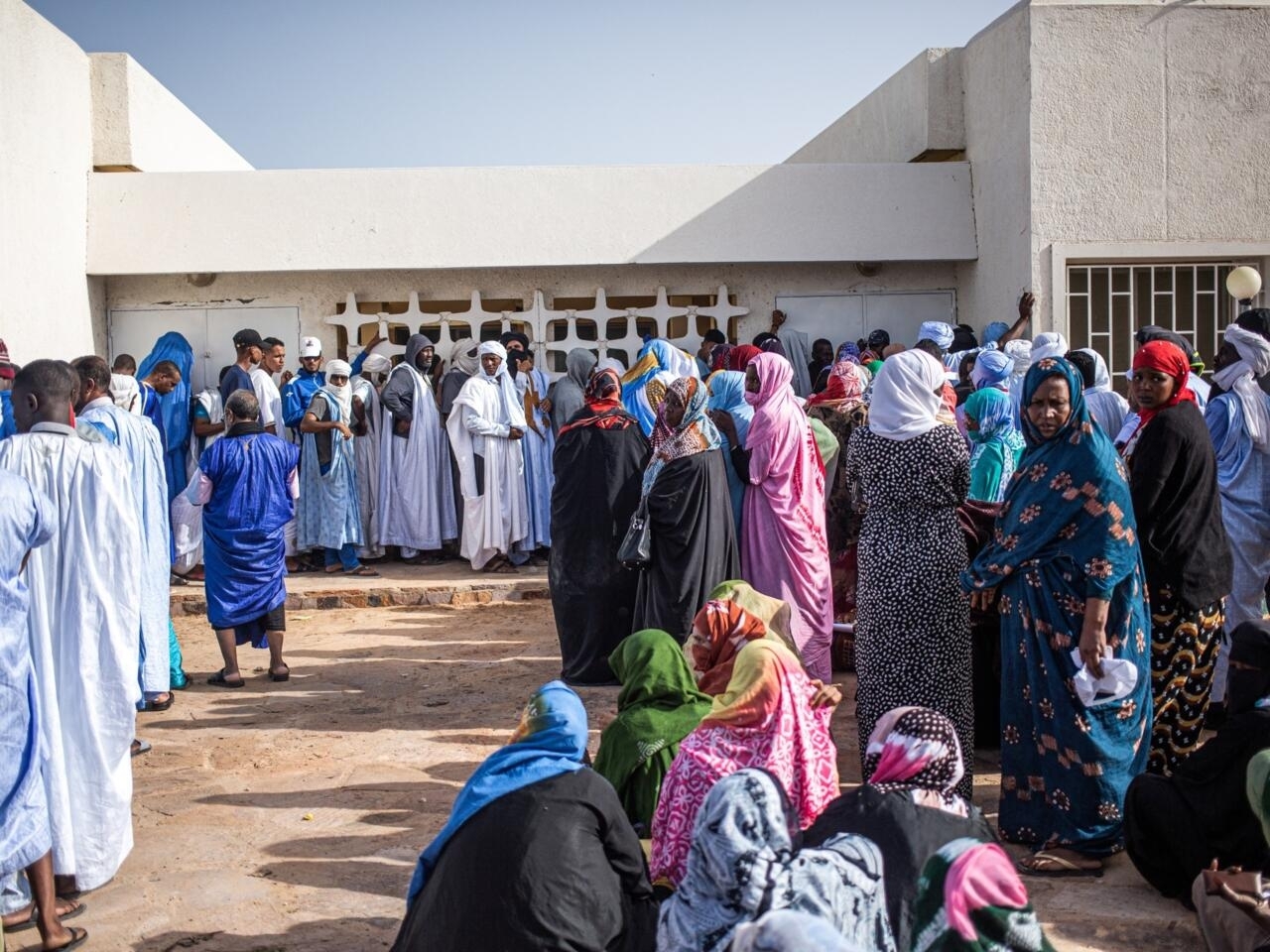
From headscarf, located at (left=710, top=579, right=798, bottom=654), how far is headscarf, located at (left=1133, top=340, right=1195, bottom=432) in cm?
154

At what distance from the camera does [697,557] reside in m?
6.15

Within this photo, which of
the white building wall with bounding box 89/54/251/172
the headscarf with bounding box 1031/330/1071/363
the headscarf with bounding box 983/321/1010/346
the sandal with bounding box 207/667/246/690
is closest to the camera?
the sandal with bounding box 207/667/246/690

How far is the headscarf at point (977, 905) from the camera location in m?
1.97

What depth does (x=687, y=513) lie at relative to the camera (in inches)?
242

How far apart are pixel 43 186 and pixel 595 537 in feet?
20.9

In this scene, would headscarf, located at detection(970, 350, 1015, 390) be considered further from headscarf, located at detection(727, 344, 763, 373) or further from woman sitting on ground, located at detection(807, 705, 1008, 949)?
woman sitting on ground, located at detection(807, 705, 1008, 949)

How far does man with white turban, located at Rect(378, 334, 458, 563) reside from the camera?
34.8ft

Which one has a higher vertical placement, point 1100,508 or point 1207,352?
point 1207,352

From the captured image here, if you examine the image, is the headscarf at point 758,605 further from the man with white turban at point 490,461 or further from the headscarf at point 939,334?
the man with white turban at point 490,461

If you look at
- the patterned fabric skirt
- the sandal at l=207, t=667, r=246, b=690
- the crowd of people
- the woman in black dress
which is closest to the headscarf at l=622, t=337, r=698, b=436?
the crowd of people

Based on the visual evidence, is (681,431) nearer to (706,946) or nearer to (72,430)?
(72,430)

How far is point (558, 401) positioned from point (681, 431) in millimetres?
A: 4087

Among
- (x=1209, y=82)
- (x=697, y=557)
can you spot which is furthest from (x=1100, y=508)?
(x=1209, y=82)

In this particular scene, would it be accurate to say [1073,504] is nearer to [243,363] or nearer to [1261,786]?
[1261,786]
